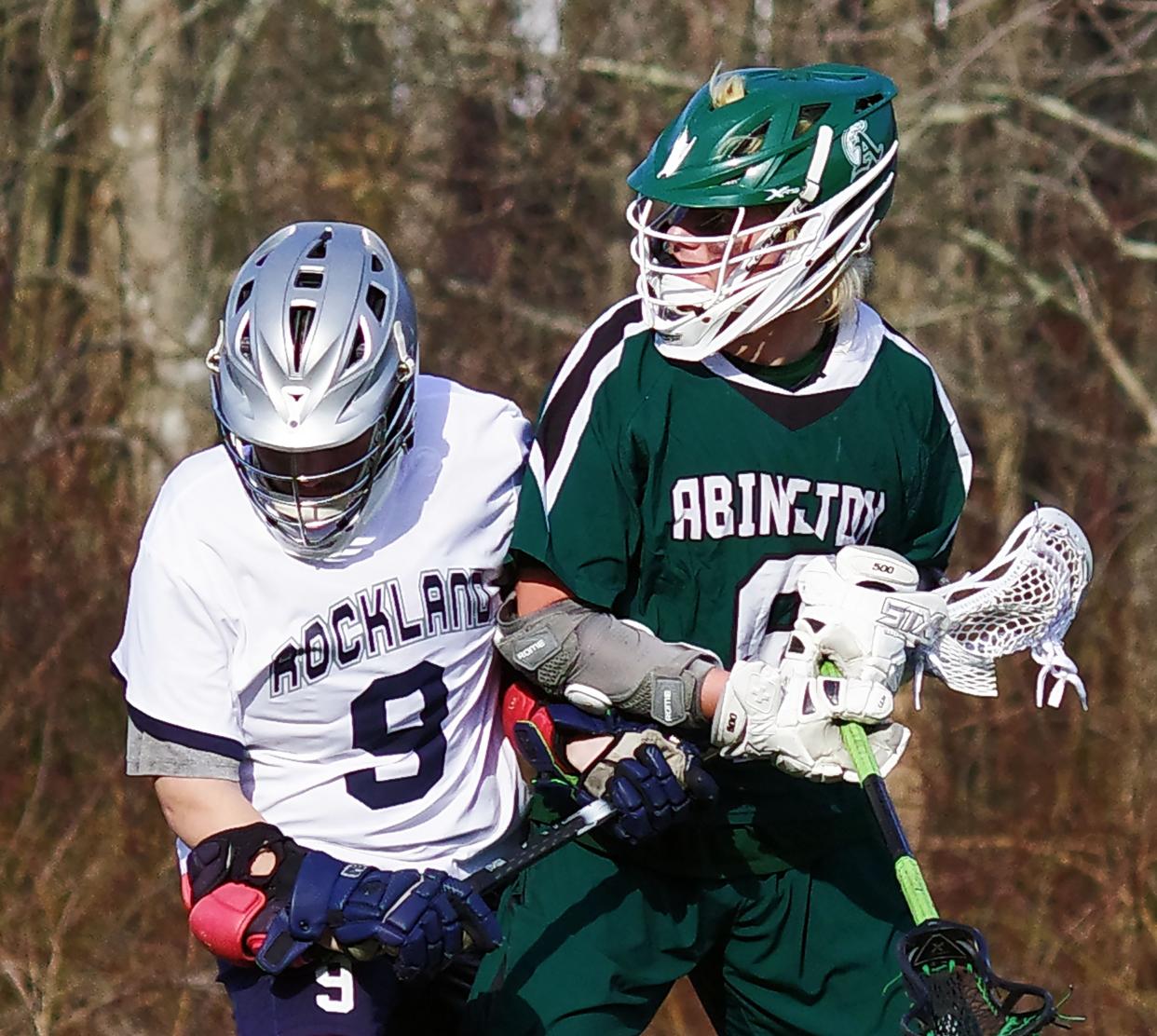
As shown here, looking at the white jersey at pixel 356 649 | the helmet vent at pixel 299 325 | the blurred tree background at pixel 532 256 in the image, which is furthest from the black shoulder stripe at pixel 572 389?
the blurred tree background at pixel 532 256

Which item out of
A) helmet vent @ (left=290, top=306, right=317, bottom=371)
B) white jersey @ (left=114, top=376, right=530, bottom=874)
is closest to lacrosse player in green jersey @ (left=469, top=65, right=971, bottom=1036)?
white jersey @ (left=114, top=376, right=530, bottom=874)

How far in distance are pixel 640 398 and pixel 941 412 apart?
2.05 feet

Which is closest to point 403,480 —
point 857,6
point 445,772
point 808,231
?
point 445,772

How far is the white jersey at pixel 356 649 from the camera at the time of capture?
3342mm

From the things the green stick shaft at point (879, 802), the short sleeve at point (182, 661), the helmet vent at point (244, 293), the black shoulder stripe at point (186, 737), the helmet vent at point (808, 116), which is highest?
the helmet vent at point (808, 116)

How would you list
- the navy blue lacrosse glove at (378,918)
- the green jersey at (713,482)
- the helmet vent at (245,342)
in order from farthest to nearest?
the green jersey at (713,482) < the helmet vent at (245,342) < the navy blue lacrosse glove at (378,918)

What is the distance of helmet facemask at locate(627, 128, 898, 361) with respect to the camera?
11.1 feet

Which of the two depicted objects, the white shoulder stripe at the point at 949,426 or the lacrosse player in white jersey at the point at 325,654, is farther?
the white shoulder stripe at the point at 949,426

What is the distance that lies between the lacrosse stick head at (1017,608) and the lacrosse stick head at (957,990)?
2.25 feet

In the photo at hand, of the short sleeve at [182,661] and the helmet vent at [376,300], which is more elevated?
the helmet vent at [376,300]

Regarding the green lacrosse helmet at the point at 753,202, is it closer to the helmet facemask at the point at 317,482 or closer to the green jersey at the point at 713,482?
the green jersey at the point at 713,482

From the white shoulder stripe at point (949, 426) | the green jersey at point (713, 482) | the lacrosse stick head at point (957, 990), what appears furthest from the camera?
the white shoulder stripe at point (949, 426)

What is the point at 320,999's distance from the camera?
11.2ft

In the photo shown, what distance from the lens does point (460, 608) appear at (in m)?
3.54
